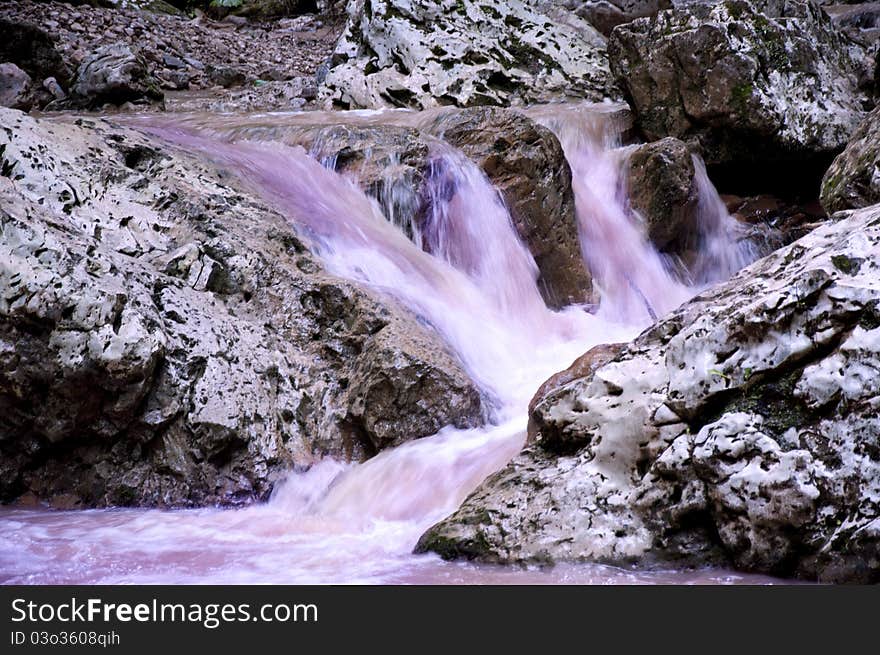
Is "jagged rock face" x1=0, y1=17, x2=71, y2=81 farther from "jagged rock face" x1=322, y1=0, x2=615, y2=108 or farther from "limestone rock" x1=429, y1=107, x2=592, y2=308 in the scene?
"limestone rock" x1=429, y1=107, x2=592, y2=308

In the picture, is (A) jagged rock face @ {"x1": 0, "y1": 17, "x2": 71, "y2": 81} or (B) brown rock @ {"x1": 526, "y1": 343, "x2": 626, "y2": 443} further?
(A) jagged rock face @ {"x1": 0, "y1": 17, "x2": 71, "y2": 81}

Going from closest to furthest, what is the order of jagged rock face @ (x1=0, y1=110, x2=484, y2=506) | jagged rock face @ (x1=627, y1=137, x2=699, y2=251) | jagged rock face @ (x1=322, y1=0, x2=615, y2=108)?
jagged rock face @ (x1=0, y1=110, x2=484, y2=506)
jagged rock face @ (x1=627, y1=137, x2=699, y2=251)
jagged rock face @ (x1=322, y1=0, x2=615, y2=108)

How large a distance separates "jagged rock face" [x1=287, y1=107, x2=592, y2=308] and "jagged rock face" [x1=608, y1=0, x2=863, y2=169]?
1.99m

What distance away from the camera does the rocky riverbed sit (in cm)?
276

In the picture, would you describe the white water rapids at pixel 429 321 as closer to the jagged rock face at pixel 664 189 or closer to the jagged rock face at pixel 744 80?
Answer: the jagged rock face at pixel 664 189

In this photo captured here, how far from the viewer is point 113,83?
416 inches

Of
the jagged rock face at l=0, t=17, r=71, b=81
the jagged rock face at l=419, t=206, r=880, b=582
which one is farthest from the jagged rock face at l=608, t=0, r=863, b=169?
the jagged rock face at l=0, t=17, r=71, b=81

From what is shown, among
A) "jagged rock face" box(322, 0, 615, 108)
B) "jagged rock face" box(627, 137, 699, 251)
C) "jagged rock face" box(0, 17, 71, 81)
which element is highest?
"jagged rock face" box(0, 17, 71, 81)

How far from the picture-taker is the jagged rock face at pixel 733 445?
258cm

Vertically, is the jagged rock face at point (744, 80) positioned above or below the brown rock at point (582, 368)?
above

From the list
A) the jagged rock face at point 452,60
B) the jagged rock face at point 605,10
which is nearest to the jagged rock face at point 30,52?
the jagged rock face at point 452,60

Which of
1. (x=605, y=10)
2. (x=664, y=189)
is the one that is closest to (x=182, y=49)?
(x=605, y=10)

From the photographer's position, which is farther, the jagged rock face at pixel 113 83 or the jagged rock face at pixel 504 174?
the jagged rock face at pixel 113 83

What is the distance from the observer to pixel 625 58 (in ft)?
28.5
